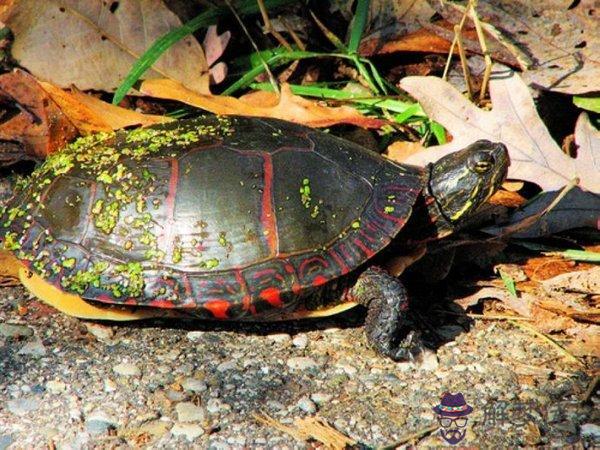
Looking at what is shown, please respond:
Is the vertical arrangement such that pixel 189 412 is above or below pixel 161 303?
below

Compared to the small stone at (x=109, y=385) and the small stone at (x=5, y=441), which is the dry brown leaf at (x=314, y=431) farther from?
the small stone at (x=5, y=441)

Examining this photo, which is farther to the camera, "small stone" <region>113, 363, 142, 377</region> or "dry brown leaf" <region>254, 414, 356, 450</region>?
"small stone" <region>113, 363, 142, 377</region>

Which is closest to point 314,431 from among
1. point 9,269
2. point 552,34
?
point 9,269

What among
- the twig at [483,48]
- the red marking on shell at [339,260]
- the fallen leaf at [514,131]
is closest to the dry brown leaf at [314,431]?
the red marking on shell at [339,260]

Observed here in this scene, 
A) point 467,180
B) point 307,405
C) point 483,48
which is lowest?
point 307,405

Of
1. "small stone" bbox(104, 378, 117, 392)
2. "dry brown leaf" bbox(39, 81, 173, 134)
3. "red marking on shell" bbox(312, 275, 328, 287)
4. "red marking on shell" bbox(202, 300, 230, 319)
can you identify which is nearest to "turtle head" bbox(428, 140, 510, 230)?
"red marking on shell" bbox(312, 275, 328, 287)

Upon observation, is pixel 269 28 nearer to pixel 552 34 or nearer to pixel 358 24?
pixel 358 24

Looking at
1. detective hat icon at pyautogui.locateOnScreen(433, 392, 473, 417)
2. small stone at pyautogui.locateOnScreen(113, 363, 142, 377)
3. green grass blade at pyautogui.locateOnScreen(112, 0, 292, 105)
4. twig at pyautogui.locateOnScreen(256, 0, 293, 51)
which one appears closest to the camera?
detective hat icon at pyautogui.locateOnScreen(433, 392, 473, 417)

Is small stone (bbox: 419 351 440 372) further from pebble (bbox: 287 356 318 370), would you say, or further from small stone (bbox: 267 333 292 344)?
small stone (bbox: 267 333 292 344)
